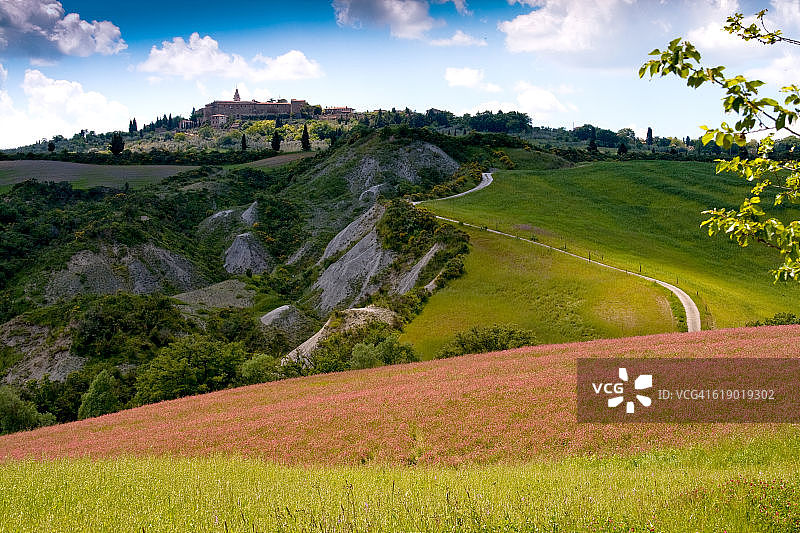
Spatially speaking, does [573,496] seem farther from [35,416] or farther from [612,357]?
[35,416]

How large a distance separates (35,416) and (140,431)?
22600 millimetres

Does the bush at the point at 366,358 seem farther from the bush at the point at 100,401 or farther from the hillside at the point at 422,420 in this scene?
the bush at the point at 100,401

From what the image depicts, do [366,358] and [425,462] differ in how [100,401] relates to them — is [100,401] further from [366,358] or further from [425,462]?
[425,462]

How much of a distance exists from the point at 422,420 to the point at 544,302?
33.1 metres

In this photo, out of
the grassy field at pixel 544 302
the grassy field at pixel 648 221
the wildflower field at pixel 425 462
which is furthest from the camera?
the grassy field at pixel 648 221

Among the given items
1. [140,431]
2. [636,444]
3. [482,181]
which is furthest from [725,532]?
[482,181]

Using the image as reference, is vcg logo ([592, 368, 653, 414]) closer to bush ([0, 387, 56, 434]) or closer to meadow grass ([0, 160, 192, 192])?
bush ([0, 387, 56, 434])

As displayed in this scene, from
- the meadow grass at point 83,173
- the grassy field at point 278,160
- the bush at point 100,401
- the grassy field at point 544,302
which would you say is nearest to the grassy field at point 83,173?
the meadow grass at point 83,173

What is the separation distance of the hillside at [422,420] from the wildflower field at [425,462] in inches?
3.6

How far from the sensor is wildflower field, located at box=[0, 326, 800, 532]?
332 inches

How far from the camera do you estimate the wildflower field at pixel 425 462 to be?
8445 millimetres

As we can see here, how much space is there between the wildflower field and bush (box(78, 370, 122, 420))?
10.5 meters

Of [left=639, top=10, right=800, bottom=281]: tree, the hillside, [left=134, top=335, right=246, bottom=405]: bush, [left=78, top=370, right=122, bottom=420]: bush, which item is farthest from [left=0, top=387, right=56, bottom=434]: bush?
[left=639, top=10, right=800, bottom=281]: tree

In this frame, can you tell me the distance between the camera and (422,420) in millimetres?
18734
